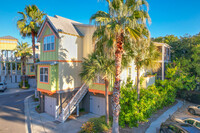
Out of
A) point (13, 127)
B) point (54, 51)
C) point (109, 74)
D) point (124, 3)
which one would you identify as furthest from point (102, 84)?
point (13, 127)

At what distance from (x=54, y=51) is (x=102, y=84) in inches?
262

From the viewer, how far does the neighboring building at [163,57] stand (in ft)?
73.7

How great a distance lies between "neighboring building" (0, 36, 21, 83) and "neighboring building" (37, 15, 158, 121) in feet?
82.7

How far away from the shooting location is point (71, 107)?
15406mm

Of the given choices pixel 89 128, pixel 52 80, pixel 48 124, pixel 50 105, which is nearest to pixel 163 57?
pixel 89 128

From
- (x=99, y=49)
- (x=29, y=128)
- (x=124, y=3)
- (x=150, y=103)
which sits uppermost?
(x=124, y=3)

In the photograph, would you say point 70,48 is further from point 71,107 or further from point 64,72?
point 71,107

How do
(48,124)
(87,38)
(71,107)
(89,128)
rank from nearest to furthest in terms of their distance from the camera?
(89,128), (48,124), (71,107), (87,38)

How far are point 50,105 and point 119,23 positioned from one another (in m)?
13.0

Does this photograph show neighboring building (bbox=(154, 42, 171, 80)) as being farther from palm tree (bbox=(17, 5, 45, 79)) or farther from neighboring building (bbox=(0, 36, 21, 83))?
neighboring building (bbox=(0, 36, 21, 83))

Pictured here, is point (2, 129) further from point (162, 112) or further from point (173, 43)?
point (173, 43)

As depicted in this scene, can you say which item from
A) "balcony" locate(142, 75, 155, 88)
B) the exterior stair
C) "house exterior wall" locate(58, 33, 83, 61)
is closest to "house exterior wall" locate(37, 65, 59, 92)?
"house exterior wall" locate(58, 33, 83, 61)

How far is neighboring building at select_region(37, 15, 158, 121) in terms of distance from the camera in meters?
15.4

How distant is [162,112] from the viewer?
55.2ft
